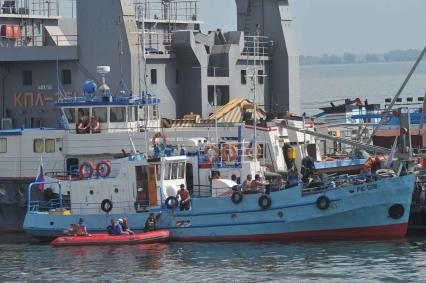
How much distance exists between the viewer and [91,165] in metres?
41.8

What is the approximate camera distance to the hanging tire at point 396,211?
3931 centimetres

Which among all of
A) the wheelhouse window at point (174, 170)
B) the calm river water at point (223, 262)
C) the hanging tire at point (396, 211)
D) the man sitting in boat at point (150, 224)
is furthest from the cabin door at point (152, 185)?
the hanging tire at point (396, 211)

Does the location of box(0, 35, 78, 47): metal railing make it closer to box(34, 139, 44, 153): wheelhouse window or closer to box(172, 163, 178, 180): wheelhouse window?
box(34, 139, 44, 153): wheelhouse window

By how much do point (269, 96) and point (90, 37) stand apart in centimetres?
1006

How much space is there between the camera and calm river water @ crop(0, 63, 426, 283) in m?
34.0

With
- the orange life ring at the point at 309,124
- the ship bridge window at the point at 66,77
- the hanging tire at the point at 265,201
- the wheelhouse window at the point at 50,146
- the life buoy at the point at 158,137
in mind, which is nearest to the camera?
the hanging tire at the point at 265,201

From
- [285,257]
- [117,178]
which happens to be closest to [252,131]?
[117,178]

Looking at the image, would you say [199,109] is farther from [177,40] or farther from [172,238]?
[172,238]

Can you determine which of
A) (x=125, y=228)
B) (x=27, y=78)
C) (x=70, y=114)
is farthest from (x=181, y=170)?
(x=27, y=78)

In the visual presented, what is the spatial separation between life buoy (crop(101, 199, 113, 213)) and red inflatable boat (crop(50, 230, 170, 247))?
3.81 ft

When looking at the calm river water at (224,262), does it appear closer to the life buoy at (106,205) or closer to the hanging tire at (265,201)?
the hanging tire at (265,201)

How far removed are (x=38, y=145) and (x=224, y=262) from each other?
1102 cm

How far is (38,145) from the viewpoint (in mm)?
44375

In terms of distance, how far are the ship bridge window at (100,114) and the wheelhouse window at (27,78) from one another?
294 inches
